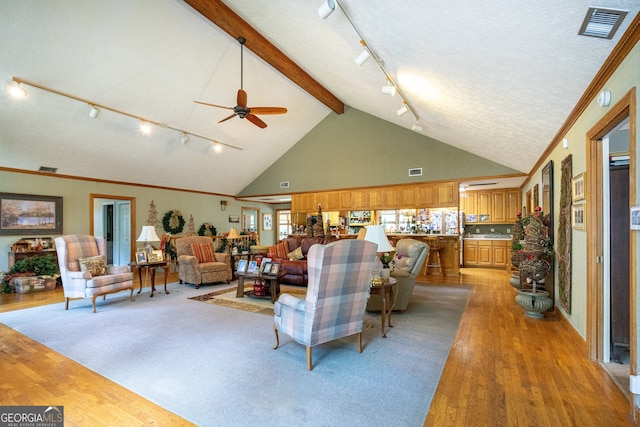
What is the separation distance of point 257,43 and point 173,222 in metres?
5.79

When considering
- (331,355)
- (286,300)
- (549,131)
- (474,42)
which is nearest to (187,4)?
(474,42)

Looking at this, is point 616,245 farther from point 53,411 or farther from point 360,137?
point 360,137

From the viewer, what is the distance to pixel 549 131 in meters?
3.74

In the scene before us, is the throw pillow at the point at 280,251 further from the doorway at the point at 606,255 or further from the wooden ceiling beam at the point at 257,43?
the doorway at the point at 606,255

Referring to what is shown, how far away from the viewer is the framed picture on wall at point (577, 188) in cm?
291

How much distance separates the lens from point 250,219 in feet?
38.7

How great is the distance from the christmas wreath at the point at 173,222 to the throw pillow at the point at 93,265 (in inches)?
144

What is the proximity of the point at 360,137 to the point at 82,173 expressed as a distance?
683cm

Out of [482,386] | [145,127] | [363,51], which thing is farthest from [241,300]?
[363,51]

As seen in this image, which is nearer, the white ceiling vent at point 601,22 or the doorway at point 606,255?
the white ceiling vent at point 601,22

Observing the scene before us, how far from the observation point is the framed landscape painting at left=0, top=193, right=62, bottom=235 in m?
5.79

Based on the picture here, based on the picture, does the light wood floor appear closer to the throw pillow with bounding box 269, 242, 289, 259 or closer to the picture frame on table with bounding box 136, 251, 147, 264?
the picture frame on table with bounding box 136, 251, 147, 264

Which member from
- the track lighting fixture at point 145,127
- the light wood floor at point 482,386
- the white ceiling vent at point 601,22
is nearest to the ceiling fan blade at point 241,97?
the track lighting fixture at point 145,127

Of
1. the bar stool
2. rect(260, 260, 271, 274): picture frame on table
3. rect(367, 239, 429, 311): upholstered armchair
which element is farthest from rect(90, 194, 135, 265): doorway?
the bar stool
